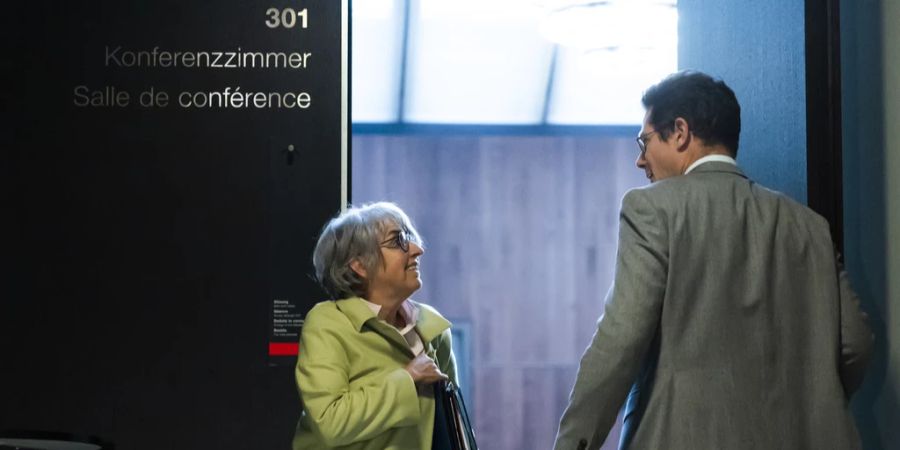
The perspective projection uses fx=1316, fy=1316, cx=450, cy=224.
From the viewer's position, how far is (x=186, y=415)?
167 inches

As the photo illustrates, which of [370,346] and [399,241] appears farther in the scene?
[399,241]

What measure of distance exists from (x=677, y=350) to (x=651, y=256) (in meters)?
0.21

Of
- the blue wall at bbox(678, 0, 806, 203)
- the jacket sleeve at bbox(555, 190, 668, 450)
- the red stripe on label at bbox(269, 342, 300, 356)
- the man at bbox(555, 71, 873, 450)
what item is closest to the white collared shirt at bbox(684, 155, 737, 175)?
the man at bbox(555, 71, 873, 450)

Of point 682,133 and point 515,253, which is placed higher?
point 682,133

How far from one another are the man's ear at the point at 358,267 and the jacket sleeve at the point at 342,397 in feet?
0.57

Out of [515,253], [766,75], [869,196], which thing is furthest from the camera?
[515,253]

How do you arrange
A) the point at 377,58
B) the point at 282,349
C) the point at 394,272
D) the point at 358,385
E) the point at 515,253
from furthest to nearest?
1. the point at 515,253
2. the point at 377,58
3. the point at 282,349
4. the point at 394,272
5. the point at 358,385

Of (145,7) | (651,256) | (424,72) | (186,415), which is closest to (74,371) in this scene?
(186,415)

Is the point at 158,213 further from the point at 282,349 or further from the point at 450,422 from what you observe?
the point at 450,422

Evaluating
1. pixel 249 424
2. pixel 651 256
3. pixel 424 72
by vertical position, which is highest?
pixel 424 72

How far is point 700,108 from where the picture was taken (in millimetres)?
2945

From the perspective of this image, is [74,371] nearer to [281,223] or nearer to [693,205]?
[281,223]

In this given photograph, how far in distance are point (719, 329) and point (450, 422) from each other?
65 centimetres

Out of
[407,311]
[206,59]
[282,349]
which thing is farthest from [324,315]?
[206,59]
